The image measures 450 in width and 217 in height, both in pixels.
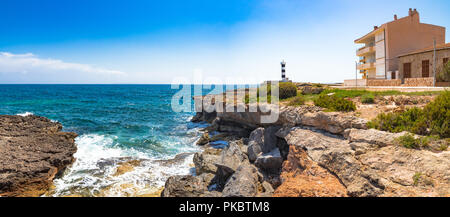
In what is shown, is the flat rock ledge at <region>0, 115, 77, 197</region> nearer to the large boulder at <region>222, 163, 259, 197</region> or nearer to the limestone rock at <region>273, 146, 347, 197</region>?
the large boulder at <region>222, 163, 259, 197</region>

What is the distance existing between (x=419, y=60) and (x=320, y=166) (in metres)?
24.3

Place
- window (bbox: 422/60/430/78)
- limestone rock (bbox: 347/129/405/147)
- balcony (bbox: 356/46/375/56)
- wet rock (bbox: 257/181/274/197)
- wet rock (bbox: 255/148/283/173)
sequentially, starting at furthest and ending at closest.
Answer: balcony (bbox: 356/46/375/56) → window (bbox: 422/60/430/78) → wet rock (bbox: 255/148/283/173) → wet rock (bbox: 257/181/274/197) → limestone rock (bbox: 347/129/405/147)

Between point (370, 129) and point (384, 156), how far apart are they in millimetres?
1558

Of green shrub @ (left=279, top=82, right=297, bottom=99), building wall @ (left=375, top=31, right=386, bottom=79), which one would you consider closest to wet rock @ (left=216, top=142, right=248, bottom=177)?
green shrub @ (left=279, top=82, right=297, bottom=99)

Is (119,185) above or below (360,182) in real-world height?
below

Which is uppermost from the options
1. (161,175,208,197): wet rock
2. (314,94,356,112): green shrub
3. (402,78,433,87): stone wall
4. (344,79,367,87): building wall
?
(344,79,367,87): building wall

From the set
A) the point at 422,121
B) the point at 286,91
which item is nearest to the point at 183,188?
the point at 422,121

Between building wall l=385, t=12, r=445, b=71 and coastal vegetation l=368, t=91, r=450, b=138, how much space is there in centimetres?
2434

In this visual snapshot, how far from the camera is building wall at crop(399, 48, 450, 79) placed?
21.1 m

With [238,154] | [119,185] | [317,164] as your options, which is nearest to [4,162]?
[119,185]

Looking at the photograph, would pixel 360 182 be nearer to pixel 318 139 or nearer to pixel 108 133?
pixel 318 139

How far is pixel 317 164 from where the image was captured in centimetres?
813

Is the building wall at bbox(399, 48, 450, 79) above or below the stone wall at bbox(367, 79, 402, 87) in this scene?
above

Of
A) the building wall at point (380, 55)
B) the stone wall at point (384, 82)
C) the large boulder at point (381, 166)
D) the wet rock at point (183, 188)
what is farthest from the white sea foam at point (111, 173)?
the building wall at point (380, 55)
